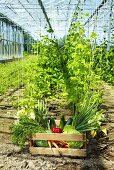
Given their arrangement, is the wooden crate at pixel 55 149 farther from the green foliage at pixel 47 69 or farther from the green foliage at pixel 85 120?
the green foliage at pixel 47 69

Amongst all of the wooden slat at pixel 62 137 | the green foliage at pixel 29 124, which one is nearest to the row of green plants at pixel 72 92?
the green foliage at pixel 29 124

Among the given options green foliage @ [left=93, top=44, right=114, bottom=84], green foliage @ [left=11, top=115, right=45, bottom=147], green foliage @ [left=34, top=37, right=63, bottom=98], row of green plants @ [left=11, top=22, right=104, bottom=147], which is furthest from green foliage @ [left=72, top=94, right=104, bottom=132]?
green foliage @ [left=93, top=44, right=114, bottom=84]

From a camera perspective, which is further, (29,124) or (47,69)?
(47,69)

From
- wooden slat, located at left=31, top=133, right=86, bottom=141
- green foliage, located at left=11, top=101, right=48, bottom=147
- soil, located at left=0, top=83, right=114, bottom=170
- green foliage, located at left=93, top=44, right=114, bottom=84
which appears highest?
green foliage, located at left=93, top=44, right=114, bottom=84

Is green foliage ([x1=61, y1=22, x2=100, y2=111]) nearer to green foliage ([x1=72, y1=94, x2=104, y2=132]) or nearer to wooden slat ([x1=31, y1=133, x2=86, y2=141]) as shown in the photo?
green foliage ([x1=72, y1=94, x2=104, y2=132])

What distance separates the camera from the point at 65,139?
13.0 feet

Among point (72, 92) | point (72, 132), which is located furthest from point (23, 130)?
point (72, 92)

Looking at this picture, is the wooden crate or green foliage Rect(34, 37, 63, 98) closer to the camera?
the wooden crate

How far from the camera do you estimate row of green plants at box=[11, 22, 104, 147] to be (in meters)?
4.11

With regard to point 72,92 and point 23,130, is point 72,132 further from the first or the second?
point 72,92

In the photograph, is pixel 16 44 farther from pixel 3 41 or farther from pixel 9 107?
pixel 9 107

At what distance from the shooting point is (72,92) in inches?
196

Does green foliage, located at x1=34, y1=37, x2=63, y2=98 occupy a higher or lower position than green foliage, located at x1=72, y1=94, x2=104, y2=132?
higher

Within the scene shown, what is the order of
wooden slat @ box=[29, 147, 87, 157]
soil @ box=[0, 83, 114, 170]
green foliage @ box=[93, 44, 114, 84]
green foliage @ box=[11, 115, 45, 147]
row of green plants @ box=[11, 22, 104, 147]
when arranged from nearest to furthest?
soil @ box=[0, 83, 114, 170]
wooden slat @ box=[29, 147, 87, 157]
green foliage @ box=[11, 115, 45, 147]
row of green plants @ box=[11, 22, 104, 147]
green foliage @ box=[93, 44, 114, 84]
